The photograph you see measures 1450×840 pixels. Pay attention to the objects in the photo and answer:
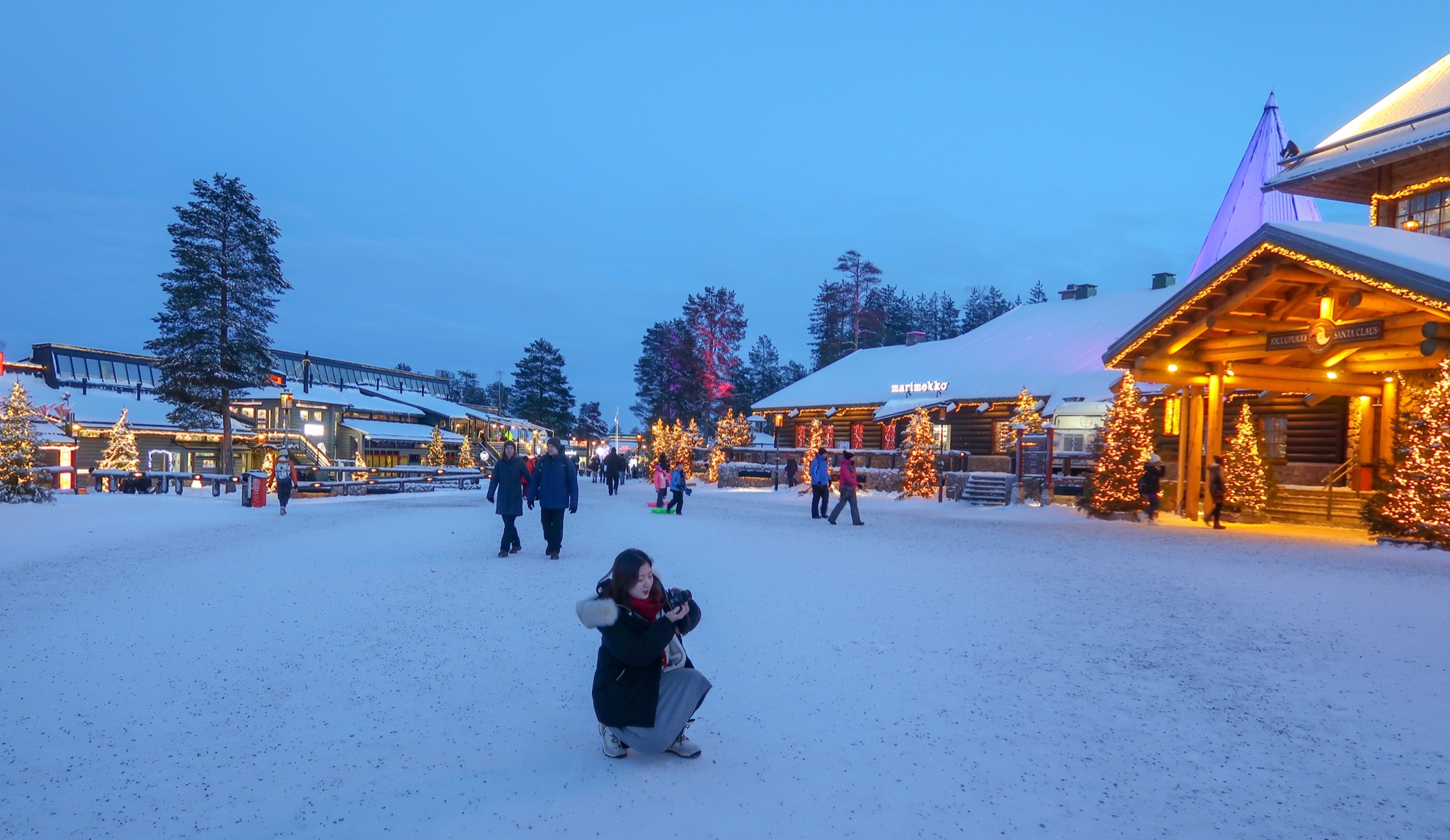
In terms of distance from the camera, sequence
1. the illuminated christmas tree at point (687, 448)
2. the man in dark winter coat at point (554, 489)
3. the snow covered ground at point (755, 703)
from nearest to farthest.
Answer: the snow covered ground at point (755, 703) → the man in dark winter coat at point (554, 489) → the illuminated christmas tree at point (687, 448)

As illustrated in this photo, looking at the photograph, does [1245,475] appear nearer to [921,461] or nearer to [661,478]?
[921,461]

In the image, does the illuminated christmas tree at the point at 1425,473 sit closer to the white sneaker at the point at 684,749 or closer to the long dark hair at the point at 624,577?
the white sneaker at the point at 684,749

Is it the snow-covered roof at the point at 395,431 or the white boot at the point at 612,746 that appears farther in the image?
the snow-covered roof at the point at 395,431

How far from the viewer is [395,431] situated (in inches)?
2056

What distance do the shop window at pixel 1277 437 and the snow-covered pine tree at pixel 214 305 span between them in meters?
36.0

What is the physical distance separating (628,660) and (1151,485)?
57.8ft

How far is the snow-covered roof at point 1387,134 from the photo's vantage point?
17391 mm

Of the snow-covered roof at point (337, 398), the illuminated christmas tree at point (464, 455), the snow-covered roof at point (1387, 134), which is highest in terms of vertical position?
the snow-covered roof at point (1387, 134)

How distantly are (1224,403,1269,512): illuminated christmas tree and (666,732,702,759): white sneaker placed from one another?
18.1 metres

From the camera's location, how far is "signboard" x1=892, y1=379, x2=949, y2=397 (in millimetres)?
32531

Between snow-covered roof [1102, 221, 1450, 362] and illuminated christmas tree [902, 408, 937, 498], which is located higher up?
snow-covered roof [1102, 221, 1450, 362]

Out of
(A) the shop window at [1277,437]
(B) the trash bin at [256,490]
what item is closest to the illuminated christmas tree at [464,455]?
(B) the trash bin at [256,490]

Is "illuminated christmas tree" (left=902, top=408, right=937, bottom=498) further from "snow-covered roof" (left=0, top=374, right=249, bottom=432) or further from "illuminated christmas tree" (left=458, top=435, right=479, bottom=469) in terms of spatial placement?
"snow-covered roof" (left=0, top=374, right=249, bottom=432)

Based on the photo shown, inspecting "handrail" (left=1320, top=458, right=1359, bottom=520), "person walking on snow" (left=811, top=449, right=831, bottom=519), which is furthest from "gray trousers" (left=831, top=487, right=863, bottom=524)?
"handrail" (left=1320, top=458, right=1359, bottom=520)
